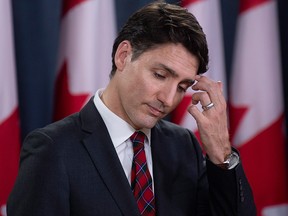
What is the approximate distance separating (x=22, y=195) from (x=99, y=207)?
0.15m

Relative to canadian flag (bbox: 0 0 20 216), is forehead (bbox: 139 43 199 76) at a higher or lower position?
higher

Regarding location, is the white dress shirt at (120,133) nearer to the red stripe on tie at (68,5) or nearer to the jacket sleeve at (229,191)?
the jacket sleeve at (229,191)

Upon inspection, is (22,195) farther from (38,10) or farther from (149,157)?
(38,10)

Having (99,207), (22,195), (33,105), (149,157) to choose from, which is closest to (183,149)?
(149,157)

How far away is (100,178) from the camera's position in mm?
1053

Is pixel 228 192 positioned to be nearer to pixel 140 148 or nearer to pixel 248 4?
pixel 140 148

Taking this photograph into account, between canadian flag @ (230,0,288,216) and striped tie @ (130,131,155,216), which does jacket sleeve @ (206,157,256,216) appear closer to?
striped tie @ (130,131,155,216)

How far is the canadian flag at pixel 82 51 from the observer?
153cm

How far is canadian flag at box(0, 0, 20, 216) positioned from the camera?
1436 millimetres

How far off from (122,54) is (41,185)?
0.32m

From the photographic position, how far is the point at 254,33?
168 centimetres

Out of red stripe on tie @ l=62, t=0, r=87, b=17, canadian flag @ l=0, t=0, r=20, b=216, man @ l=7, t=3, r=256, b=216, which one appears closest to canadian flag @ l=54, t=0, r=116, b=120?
red stripe on tie @ l=62, t=0, r=87, b=17

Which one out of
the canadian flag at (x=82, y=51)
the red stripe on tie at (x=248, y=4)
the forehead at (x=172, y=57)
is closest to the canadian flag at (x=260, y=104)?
the red stripe on tie at (x=248, y=4)

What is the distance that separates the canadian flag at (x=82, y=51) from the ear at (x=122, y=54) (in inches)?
16.6
